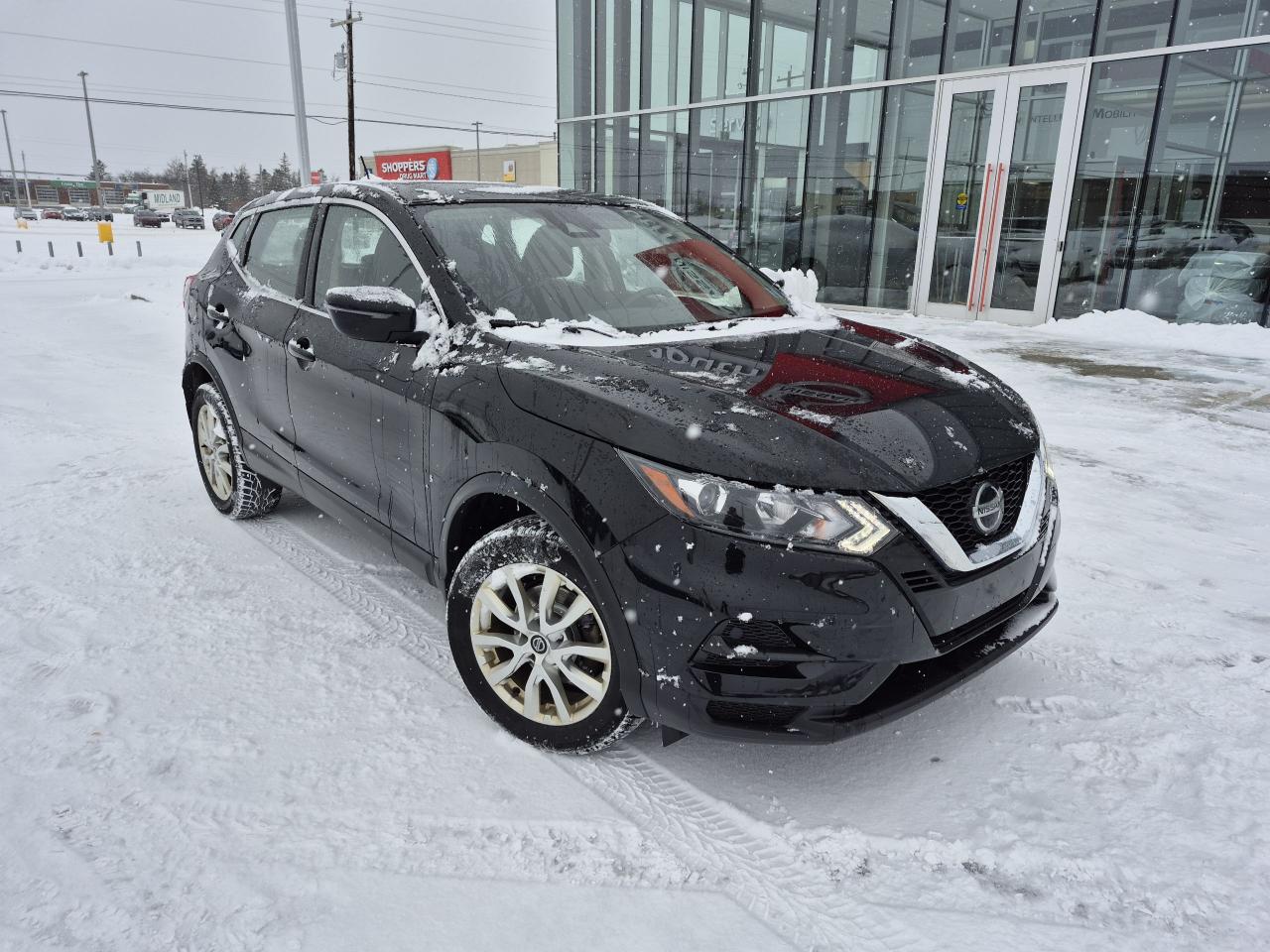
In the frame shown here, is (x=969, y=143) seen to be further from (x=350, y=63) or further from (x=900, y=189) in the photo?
(x=350, y=63)

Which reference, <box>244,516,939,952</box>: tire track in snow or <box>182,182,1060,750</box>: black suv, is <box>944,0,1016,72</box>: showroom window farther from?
<box>244,516,939,952</box>: tire track in snow

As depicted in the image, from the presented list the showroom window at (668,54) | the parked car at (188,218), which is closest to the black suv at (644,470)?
the showroom window at (668,54)

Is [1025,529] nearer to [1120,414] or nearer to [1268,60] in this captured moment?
[1120,414]

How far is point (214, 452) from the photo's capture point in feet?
14.5

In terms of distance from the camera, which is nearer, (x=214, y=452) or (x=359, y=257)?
(x=359, y=257)

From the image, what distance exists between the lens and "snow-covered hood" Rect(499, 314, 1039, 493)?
205cm

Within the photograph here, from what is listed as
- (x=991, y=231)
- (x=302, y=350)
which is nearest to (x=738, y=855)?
(x=302, y=350)

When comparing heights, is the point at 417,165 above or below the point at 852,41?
below

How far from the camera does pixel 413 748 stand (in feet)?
8.22

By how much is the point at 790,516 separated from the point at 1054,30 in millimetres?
12321

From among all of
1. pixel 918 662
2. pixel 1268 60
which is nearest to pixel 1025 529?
pixel 918 662

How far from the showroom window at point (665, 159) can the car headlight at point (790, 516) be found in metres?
15.2

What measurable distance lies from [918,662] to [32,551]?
12.9 feet

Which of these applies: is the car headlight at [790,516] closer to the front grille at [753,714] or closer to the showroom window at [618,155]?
the front grille at [753,714]
